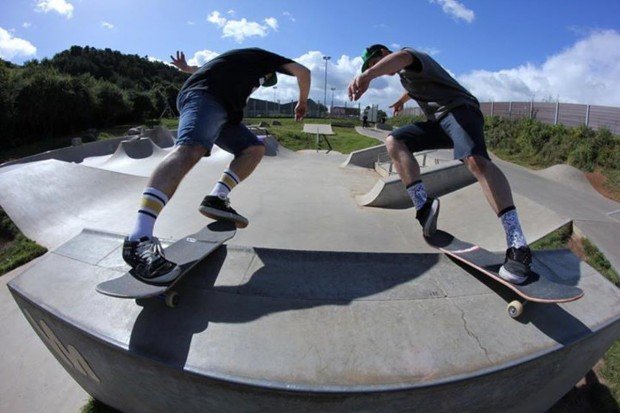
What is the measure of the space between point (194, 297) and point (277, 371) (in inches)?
35.1

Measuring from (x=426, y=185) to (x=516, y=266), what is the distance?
757cm

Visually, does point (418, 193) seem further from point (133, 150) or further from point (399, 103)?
point (133, 150)

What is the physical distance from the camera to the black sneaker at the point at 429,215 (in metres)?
3.42

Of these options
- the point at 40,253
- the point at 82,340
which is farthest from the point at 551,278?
the point at 40,253

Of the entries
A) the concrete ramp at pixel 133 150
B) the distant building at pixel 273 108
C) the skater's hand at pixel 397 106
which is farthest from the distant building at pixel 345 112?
the skater's hand at pixel 397 106

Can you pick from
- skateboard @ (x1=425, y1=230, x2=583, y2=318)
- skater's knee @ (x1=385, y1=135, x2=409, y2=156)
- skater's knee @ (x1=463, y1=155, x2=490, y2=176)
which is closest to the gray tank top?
skater's knee @ (x1=385, y1=135, x2=409, y2=156)

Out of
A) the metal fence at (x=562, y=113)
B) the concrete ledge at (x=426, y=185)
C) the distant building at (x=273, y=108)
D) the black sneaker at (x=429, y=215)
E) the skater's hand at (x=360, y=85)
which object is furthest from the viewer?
the distant building at (x=273, y=108)

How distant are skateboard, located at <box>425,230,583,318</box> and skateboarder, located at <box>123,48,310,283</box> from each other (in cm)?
181

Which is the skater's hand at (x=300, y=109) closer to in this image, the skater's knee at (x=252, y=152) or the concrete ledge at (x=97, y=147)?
the skater's knee at (x=252, y=152)

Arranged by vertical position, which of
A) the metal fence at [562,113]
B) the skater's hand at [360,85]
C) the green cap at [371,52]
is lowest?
the skater's hand at [360,85]

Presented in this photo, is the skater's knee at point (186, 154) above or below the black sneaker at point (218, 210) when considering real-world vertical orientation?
above

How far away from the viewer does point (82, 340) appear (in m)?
2.65

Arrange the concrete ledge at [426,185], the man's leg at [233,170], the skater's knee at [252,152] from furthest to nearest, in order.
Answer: the concrete ledge at [426,185] < the skater's knee at [252,152] < the man's leg at [233,170]

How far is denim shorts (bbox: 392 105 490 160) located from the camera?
3164mm
